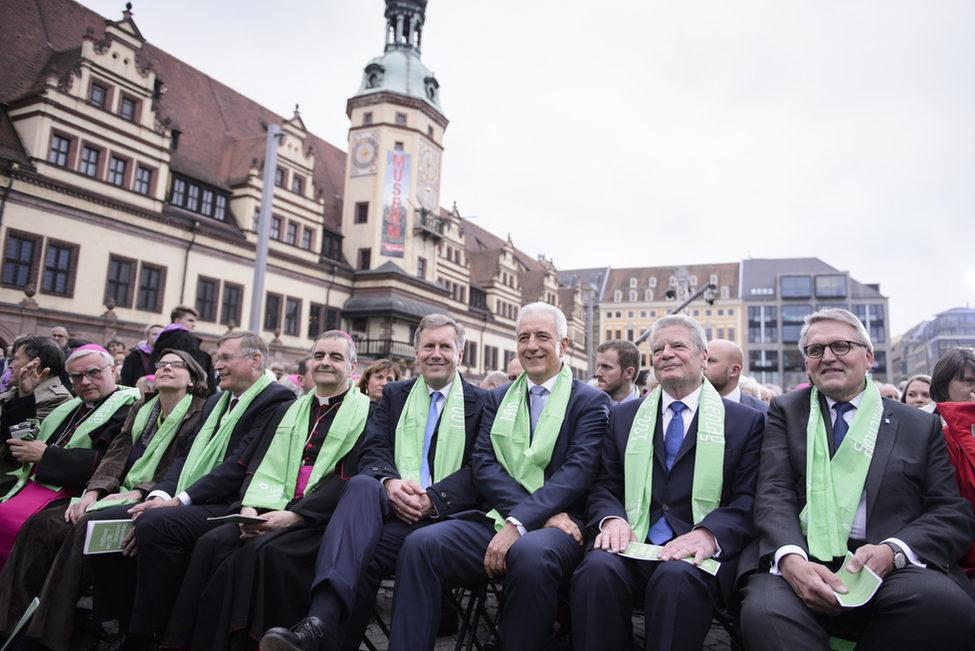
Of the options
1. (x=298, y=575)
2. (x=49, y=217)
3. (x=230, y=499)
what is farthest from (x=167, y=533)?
(x=49, y=217)

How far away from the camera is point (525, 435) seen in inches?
176

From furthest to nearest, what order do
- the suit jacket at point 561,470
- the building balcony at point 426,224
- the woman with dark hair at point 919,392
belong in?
the building balcony at point 426,224
the woman with dark hair at point 919,392
the suit jacket at point 561,470

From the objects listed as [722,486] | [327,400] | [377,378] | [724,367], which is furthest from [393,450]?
[724,367]

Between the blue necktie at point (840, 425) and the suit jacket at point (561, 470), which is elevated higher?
the blue necktie at point (840, 425)

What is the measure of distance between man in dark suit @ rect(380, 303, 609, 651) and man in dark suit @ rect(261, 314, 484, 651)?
238 millimetres

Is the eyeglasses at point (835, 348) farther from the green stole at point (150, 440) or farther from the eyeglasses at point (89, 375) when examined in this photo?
the eyeglasses at point (89, 375)

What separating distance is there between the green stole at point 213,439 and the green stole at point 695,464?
3.34 meters

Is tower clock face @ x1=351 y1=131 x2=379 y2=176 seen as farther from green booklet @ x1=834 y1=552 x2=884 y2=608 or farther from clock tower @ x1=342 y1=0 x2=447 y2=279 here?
green booklet @ x1=834 y1=552 x2=884 y2=608

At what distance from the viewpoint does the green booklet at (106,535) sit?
4328 millimetres

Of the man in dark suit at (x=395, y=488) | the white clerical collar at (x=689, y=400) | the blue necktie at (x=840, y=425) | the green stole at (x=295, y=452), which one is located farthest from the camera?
the green stole at (x=295, y=452)

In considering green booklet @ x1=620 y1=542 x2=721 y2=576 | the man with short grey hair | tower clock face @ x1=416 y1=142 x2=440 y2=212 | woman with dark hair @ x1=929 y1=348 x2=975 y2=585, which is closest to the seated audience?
green booklet @ x1=620 y1=542 x2=721 y2=576

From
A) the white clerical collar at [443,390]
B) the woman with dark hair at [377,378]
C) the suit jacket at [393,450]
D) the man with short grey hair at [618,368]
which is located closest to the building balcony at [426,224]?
the woman with dark hair at [377,378]

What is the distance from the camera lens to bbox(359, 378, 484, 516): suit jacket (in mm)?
4426

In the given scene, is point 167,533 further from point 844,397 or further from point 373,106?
point 373,106
